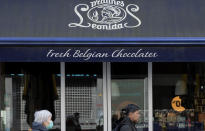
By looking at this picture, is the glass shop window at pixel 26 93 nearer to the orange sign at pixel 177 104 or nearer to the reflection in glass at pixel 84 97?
the reflection in glass at pixel 84 97

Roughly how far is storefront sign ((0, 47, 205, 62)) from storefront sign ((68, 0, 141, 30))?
0.74 meters

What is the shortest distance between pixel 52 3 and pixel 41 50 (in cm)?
128

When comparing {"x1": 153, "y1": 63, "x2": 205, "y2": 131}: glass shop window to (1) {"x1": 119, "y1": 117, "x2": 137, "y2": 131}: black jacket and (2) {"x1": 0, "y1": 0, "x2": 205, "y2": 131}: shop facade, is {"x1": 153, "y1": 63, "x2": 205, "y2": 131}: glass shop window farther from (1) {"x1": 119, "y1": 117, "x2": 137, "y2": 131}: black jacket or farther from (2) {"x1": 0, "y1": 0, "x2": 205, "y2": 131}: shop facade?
(1) {"x1": 119, "y1": 117, "x2": 137, "y2": 131}: black jacket

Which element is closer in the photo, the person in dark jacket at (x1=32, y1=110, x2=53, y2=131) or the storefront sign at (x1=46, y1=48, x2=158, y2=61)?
the person in dark jacket at (x1=32, y1=110, x2=53, y2=131)

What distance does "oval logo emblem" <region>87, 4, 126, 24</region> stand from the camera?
7902mm

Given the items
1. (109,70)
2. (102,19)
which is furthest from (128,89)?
(102,19)

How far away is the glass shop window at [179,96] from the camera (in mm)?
8461

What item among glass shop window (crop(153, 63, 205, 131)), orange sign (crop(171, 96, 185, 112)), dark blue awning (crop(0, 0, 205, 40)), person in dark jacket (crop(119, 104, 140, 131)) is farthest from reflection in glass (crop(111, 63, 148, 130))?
person in dark jacket (crop(119, 104, 140, 131))

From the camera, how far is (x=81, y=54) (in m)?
7.26

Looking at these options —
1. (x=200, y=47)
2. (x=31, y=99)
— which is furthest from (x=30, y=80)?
(x=200, y=47)

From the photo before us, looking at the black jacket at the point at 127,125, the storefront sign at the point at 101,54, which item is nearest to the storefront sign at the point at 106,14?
the storefront sign at the point at 101,54

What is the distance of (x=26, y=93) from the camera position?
838 centimetres

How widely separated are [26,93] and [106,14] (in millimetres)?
2384

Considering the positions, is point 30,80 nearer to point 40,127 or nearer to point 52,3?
point 52,3
